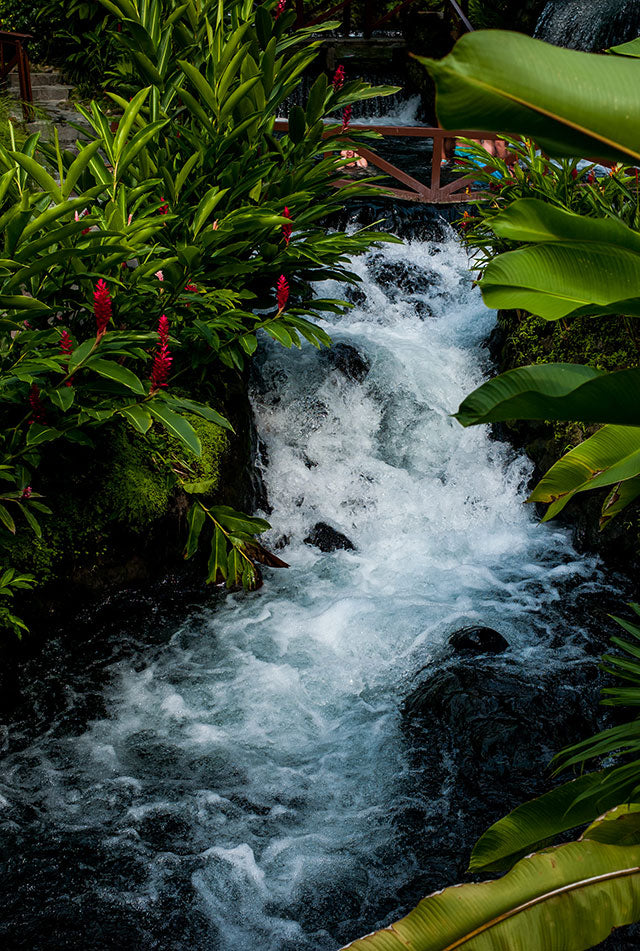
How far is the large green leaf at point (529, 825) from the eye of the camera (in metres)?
1.89

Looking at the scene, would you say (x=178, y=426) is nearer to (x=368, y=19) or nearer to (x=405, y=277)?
(x=405, y=277)

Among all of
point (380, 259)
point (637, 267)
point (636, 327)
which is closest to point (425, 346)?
point (380, 259)

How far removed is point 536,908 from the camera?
1512 millimetres

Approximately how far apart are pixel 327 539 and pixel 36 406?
8.73 ft

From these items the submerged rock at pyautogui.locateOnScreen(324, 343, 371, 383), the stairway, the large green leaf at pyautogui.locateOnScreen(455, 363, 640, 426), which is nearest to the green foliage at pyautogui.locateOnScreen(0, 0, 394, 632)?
the submerged rock at pyautogui.locateOnScreen(324, 343, 371, 383)

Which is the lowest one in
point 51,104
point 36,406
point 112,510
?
point 112,510

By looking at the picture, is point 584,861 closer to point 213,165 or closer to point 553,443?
point 213,165

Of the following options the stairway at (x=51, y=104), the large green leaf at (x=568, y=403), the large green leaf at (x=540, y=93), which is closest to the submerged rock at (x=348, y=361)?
the stairway at (x=51, y=104)

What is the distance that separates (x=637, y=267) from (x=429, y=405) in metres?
5.15

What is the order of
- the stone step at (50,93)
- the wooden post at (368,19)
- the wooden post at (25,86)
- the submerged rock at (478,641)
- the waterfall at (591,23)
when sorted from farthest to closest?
the wooden post at (368,19) → the waterfall at (591,23) → the stone step at (50,93) → the wooden post at (25,86) → the submerged rock at (478,641)

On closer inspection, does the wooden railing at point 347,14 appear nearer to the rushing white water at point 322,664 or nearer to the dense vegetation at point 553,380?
the rushing white water at point 322,664

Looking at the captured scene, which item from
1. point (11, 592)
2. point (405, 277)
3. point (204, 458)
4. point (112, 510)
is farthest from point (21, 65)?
point (11, 592)

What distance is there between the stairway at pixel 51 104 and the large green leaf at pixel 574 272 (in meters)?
8.89

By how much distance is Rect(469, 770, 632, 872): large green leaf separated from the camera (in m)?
1.89
